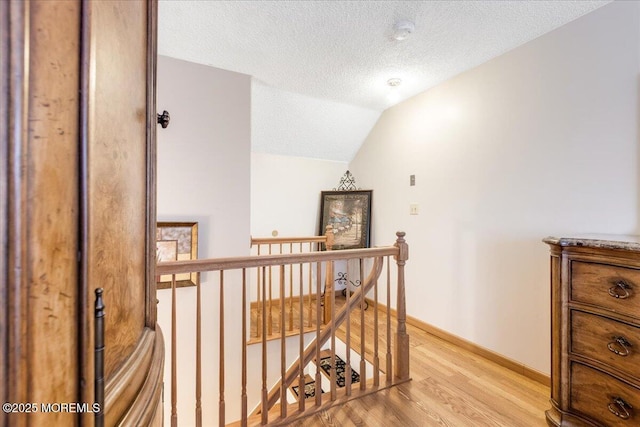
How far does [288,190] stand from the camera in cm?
384

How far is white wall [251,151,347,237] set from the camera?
3.66 m

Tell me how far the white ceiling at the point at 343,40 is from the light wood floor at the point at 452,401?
231 cm

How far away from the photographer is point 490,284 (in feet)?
7.43

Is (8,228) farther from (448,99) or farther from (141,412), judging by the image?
(448,99)

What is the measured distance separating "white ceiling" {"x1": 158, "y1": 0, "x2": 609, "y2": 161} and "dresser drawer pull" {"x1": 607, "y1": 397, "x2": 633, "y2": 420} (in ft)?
6.76

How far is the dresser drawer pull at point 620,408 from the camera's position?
48.3 inches

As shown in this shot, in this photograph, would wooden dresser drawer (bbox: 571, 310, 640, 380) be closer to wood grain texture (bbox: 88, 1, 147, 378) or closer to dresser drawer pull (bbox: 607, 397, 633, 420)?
dresser drawer pull (bbox: 607, 397, 633, 420)

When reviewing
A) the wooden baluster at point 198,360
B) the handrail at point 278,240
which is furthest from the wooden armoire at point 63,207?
the handrail at point 278,240

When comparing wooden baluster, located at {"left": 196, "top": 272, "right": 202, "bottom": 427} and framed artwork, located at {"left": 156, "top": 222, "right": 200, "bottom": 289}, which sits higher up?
framed artwork, located at {"left": 156, "top": 222, "right": 200, "bottom": 289}

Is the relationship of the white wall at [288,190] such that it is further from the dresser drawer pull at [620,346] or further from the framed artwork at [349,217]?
the dresser drawer pull at [620,346]

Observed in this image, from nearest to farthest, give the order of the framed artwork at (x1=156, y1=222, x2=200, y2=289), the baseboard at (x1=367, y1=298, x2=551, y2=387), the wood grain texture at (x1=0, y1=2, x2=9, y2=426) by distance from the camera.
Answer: the wood grain texture at (x1=0, y1=2, x2=9, y2=426) < the baseboard at (x1=367, y1=298, x2=551, y2=387) < the framed artwork at (x1=156, y1=222, x2=200, y2=289)

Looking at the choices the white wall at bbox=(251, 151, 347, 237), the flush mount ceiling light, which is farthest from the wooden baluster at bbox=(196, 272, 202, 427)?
the white wall at bbox=(251, 151, 347, 237)

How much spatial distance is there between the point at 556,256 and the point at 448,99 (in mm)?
1687

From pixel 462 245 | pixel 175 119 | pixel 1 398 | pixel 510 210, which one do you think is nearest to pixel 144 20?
pixel 1 398
